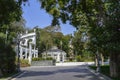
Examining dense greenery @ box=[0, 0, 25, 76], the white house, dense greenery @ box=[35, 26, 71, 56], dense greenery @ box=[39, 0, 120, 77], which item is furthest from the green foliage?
the white house

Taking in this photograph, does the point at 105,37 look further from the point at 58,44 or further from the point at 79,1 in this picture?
the point at 58,44

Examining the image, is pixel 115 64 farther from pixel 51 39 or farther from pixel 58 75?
pixel 51 39

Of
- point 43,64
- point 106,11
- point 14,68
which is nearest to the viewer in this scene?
point 106,11

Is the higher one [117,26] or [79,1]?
[79,1]

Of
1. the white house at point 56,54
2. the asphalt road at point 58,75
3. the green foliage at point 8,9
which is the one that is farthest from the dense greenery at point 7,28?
the white house at point 56,54

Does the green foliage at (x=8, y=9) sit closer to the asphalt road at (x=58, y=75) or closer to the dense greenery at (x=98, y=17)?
the dense greenery at (x=98, y=17)

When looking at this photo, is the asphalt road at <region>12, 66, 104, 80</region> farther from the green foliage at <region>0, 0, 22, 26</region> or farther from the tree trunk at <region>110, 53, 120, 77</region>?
the green foliage at <region>0, 0, 22, 26</region>

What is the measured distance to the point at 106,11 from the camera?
1009 inches

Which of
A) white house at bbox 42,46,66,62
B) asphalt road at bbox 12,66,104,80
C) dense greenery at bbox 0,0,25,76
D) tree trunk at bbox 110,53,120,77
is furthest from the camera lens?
white house at bbox 42,46,66,62

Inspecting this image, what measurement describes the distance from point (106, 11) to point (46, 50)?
7566 centimetres

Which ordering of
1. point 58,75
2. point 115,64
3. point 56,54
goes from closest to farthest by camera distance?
point 115,64 → point 58,75 → point 56,54

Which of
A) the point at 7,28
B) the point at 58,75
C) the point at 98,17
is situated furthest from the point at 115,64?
the point at 7,28

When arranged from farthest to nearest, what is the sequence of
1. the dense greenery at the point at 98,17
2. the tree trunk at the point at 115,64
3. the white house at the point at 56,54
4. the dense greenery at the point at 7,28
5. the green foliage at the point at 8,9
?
1. the white house at the point at 56,54
2. the tree trunk at the point at 115,64
3. the dense greenery at the point at 98,17
4. the dense greenery at the point at 7,28
5. the green foliage at the point at 8,9

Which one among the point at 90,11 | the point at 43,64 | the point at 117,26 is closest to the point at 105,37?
the point at 117,26
